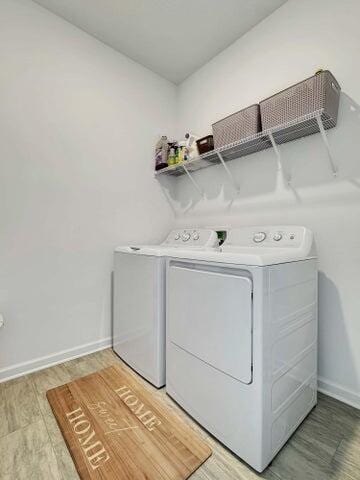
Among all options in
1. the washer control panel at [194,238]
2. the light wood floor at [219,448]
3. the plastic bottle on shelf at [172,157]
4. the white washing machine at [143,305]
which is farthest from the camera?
the plastic bottle on shelf at [172,157]

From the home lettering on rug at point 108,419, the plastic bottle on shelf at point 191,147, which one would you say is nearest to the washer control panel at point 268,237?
the plastic bottle on shelf at point 191,147

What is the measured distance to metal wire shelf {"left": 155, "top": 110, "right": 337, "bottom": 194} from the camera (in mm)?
1372

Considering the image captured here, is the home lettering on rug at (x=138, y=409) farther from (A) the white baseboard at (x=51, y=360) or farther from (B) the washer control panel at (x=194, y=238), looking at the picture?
(B) the washer control panel at (x=194, y=238)

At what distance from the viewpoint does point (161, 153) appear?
2305mm

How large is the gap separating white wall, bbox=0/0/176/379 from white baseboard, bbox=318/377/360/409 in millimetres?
1646

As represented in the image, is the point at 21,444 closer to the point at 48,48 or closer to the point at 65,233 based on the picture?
the point at 65,233

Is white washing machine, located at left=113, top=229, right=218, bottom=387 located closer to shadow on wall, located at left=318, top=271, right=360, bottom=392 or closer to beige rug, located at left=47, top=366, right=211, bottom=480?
beige rug, located at left=47, top=366, right=211, bottom=480

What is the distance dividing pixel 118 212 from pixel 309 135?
1.60 metres

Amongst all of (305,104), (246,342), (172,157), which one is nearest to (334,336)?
(246,342)

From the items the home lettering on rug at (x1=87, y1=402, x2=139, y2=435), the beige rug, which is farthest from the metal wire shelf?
the home lettering on rug at (x1=87, y1=402, x2=139, y2=435)

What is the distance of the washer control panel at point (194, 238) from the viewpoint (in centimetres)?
190

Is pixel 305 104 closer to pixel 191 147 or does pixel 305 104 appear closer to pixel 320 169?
pixel 320 169

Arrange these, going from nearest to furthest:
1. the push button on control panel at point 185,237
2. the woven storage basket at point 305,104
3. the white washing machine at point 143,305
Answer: the woven storage basket at point 305,104 < the white washing machine at point 143,305 < the push button on control panel at point 185,237

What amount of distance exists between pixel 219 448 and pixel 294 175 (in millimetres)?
1634
